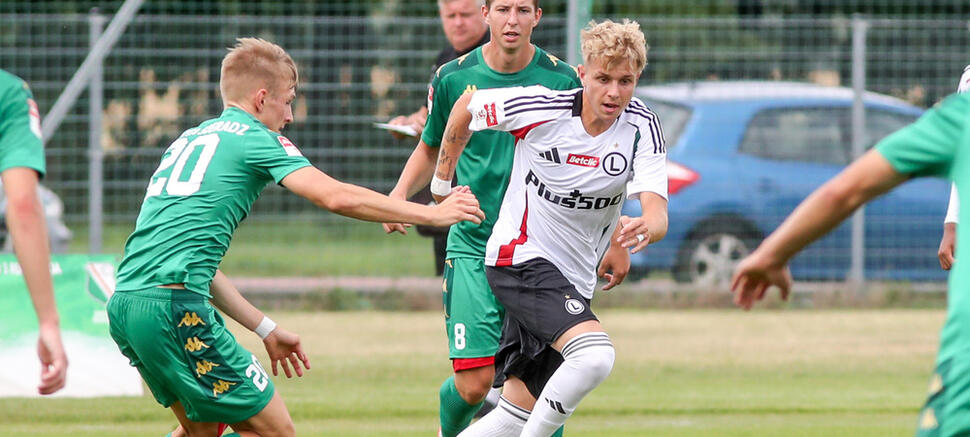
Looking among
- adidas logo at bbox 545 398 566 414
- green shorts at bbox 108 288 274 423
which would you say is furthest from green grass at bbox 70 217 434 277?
green shorts at bbox 108 288 274 423

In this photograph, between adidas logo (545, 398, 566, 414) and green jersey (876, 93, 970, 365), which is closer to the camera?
green jersey (876, 93, 970, 365)

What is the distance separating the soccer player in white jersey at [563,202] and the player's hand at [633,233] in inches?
4.6

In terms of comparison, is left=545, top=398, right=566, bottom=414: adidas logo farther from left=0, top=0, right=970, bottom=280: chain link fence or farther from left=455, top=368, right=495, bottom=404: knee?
left=0, top=0, right=970, bottom=280: chain link fence

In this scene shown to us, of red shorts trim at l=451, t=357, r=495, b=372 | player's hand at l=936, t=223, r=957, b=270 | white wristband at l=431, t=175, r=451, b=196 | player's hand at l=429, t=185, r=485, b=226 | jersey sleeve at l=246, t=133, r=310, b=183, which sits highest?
jersey sleeve at l=246, t=133, r=310, b=183

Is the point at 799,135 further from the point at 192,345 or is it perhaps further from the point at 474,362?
the point at 192,345

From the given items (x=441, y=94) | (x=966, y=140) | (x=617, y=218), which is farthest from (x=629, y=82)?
(x=966, y=140)

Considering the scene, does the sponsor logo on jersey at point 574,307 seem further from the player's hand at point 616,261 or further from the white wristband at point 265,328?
the white wristband at point 265,328

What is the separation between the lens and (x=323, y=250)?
1284 centimetres

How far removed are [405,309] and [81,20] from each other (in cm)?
383

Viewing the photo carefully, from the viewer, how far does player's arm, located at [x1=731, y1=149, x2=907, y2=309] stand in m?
3.12

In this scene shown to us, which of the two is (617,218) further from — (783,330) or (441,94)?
(783,330)

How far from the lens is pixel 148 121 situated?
12555mm

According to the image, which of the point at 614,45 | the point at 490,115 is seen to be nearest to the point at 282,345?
the point at 490,115

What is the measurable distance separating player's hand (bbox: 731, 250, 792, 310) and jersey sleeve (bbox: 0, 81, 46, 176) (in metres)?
1.86
